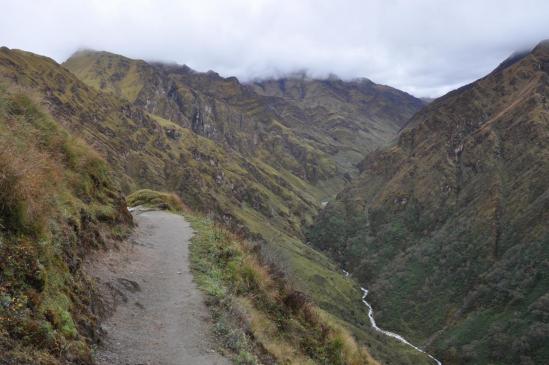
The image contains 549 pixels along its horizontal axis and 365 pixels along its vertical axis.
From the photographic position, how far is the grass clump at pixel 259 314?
44.5ft

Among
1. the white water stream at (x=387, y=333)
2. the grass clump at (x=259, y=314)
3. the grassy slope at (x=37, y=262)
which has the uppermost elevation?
the grassy slope at (x=37, y=262)

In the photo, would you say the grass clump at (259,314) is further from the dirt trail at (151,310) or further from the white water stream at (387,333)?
the white water stream at (387,333)

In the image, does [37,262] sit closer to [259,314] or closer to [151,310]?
[151,310]

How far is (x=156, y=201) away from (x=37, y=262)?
3079cm

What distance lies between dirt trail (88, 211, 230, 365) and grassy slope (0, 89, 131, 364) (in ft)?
2.84

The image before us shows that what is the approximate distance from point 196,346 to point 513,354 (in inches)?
5901

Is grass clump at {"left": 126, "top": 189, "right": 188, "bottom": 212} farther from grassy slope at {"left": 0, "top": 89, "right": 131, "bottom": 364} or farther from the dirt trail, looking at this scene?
grassy slope at {"left": 0, "top": 89, "right": 131, "bottom": 364}

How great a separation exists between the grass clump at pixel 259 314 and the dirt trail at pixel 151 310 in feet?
2.03

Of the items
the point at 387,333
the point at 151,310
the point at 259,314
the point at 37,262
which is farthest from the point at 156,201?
the point at 387,333

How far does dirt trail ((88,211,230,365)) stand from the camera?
36.5 ft

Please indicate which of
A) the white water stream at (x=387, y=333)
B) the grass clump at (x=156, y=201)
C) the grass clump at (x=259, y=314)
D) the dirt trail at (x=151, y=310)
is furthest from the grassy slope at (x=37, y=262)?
the white water stream at (x=387, y=333)

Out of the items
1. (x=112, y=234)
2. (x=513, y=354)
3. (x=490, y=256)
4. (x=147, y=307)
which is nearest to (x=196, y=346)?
(x=147, y=307)

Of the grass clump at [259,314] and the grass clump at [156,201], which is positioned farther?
the grass clump at [156,201]

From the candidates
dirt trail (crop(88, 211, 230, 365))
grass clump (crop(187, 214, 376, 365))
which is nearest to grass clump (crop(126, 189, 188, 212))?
grass clump (crop(187, 214, 376, 365))
